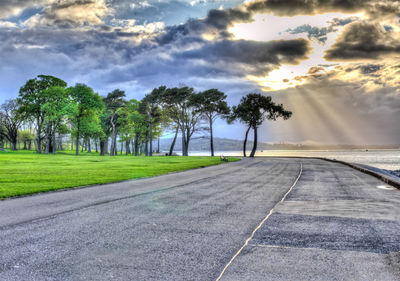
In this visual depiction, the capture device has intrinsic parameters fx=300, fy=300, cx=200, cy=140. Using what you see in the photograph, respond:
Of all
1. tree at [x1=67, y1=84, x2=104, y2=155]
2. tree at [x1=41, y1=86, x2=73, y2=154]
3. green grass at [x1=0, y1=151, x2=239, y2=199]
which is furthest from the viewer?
tree at [x1=67, y1=84, x2=104, y2=155]

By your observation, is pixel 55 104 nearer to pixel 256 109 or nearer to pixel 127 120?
pixel 127 120

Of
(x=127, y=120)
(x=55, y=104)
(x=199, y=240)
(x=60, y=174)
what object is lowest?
(x=60, y=174)

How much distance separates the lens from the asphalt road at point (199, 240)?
417cm

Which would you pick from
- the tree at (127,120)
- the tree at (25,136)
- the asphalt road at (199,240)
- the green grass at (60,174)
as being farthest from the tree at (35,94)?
the asphalt road at (199,240)

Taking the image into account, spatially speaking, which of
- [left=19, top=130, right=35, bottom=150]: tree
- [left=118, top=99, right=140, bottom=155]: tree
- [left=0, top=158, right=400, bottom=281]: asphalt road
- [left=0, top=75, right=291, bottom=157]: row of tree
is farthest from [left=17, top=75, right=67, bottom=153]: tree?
[left=0, top=158, right=400, bottom=281]: asphalt road

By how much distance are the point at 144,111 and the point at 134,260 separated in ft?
204

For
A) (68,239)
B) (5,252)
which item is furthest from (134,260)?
(5,252)

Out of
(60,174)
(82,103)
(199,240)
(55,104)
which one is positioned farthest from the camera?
(82,103)

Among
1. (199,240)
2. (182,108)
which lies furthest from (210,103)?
(199,240)

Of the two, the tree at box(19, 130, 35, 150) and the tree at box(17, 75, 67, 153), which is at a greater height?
the tree at box(17, 75, 67, 153)

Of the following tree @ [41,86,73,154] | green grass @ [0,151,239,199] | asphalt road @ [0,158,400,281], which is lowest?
green grass @ [0,151,239,199]

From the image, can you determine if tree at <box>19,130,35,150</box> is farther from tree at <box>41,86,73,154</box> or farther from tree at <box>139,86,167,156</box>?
→ tree at <box>139,86,167,156</box>

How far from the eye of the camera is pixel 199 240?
554cm

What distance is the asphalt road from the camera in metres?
4.17
